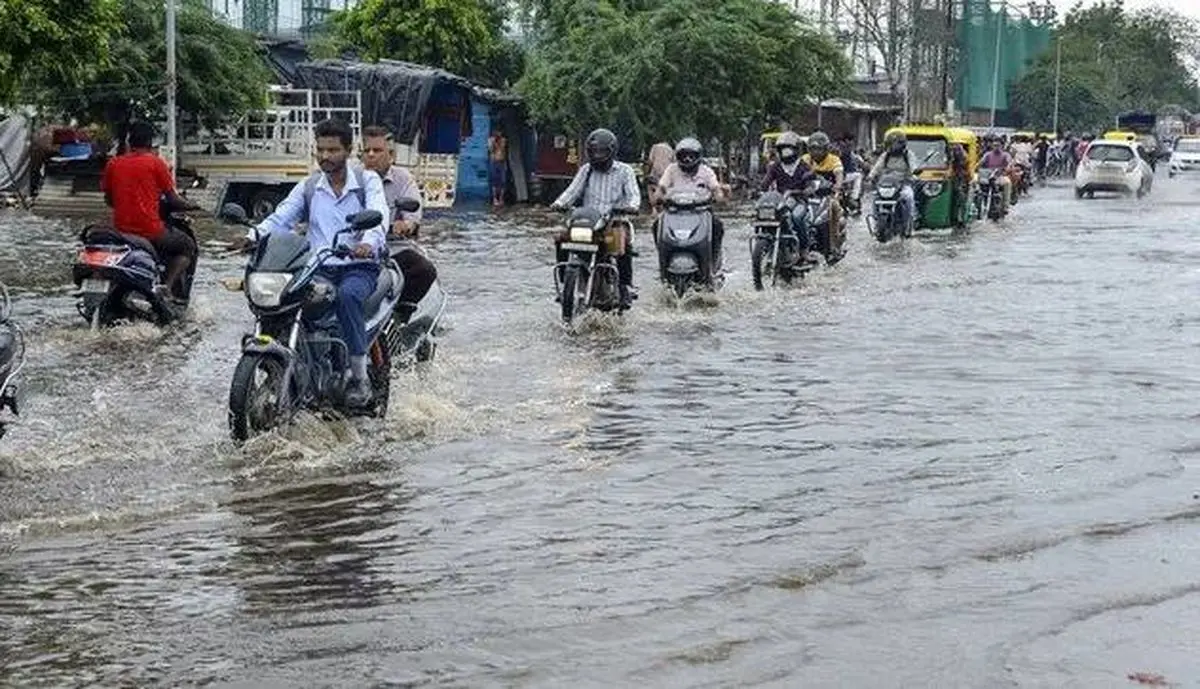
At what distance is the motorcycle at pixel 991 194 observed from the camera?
30573mm

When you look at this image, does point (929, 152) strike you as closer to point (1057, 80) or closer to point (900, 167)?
point (900, 167)

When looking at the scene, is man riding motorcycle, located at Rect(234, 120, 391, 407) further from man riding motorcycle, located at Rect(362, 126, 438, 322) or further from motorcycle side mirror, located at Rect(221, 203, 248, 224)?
man riding motorcycle, located at Rect(362, 126, 438, 322)

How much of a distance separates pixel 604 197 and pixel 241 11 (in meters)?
36.2

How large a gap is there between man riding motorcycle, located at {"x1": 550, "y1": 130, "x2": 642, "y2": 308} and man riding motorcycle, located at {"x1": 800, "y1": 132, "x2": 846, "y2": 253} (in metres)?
4.57

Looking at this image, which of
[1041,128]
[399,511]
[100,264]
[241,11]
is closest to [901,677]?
[399,511]

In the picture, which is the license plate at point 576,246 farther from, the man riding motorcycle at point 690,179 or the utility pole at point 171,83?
the utility pole at point 171,83

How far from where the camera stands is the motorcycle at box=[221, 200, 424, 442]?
774cm

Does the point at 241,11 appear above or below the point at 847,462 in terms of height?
above

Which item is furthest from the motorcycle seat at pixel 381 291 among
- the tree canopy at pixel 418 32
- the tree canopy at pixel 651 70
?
the tree canopy at pixel 418 32

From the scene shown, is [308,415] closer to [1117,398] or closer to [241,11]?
[1117,398]

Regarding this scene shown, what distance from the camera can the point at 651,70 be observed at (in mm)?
36344

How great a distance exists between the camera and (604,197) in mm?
13602

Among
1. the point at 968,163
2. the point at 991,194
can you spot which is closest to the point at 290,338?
the point at 968,163

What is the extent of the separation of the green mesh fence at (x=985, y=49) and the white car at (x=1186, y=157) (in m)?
10.9
